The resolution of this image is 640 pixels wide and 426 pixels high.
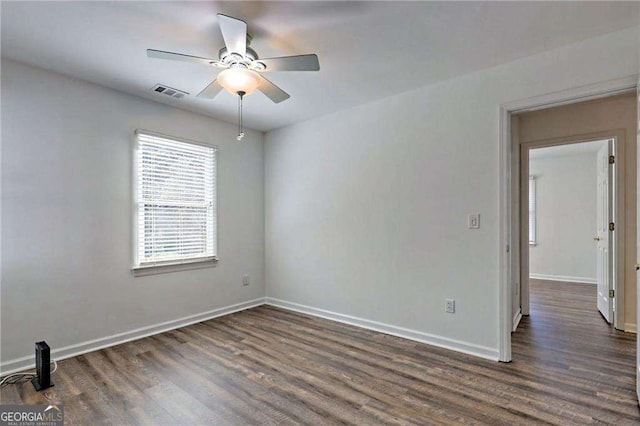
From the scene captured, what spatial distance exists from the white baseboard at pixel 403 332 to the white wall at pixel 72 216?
4.34 ft

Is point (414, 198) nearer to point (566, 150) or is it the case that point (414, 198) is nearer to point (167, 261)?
point (167, 261)

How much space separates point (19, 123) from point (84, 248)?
1153 millimetres

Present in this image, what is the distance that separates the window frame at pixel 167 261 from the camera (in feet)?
11.0

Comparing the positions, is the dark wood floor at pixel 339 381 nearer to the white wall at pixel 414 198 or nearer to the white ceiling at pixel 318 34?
the white wall at pixel 414 198

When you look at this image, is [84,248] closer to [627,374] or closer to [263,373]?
[263,373]

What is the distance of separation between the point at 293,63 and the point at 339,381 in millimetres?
2277

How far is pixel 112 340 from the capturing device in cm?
315

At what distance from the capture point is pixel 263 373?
8.39 ft

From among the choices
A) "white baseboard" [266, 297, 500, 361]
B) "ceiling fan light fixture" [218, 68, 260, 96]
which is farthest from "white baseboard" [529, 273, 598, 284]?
"ceiling fan light fixture" [218, 68, 260, 96]

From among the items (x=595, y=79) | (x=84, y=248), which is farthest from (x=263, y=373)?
(x=595, y=79)

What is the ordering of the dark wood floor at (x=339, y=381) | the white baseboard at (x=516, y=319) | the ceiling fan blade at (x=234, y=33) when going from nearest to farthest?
the ceiling fan blade at (x=234, y=33) → the dark wood floor at (x=339, y=381) → the white baseboard at (x=516, y=319)

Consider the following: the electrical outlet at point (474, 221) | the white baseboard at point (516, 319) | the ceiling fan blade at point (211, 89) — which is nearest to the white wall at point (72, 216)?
the ceiling fan blade at point (211, 89)

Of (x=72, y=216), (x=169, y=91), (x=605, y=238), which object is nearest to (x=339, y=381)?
(x=72, y=216)

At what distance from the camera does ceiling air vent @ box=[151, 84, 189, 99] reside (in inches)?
124
